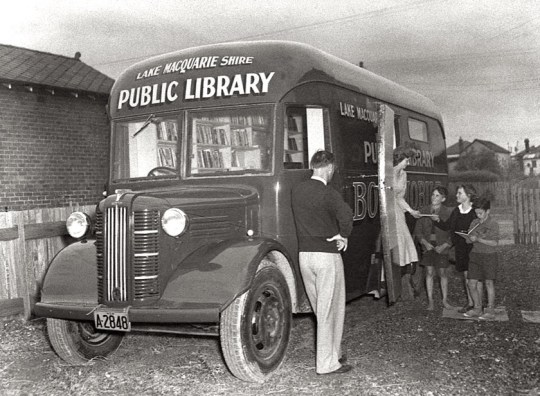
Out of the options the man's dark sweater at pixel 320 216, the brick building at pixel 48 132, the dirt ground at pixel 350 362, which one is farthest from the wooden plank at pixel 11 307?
the man's dark sweater at pixel 320 216

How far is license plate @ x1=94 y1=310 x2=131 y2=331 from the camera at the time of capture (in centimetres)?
466

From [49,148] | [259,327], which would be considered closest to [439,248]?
[259,327]

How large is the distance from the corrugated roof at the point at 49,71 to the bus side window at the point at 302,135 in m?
8.45

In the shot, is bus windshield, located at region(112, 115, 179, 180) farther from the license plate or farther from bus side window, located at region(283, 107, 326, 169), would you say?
the license plate

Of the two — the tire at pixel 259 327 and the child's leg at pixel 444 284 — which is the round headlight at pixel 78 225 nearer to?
the tire at pixel 259 327

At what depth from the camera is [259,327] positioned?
198 inches

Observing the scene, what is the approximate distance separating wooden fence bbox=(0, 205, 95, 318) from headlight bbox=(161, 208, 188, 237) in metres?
4.07

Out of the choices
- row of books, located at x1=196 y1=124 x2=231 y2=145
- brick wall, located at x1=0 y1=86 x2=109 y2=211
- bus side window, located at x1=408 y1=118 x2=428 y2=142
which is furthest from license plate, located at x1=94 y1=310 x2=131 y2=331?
brick wall, located at x1=0 y1=86 x2=109 y2=211

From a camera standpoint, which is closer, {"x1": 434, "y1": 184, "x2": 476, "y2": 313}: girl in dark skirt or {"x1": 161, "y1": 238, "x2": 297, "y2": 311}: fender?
{"x1": 161, "y1": 238, "x2": 297, "y2": 311}: fender

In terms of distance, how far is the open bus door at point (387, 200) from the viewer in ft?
21.3

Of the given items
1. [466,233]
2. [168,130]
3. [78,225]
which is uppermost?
[168,130]

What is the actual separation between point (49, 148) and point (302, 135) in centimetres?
885

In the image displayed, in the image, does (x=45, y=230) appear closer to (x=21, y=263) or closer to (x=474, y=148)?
(x=21, y=263)

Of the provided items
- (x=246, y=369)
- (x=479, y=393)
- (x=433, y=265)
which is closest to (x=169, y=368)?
(x=246, y=369)
